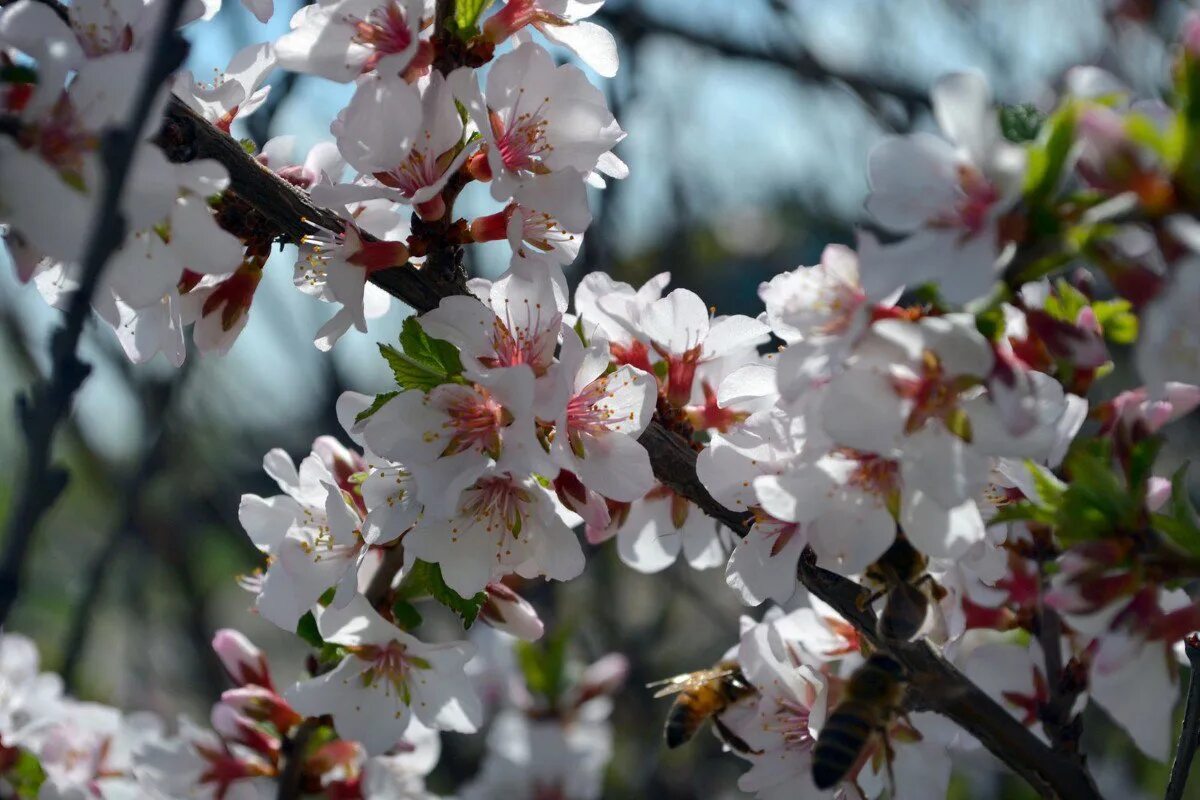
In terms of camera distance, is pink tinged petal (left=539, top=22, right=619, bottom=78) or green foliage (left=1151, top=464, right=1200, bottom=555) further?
pink tinged petal (left=539, top=22, right=619, bottom=78)

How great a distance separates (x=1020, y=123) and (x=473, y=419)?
713 millimetres

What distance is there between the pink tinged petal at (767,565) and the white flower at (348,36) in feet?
2.43

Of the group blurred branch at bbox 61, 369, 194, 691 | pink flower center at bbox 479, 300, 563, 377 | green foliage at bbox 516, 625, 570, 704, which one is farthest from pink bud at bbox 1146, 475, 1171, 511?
blurred branch at bbox 61, 369, 194, 691

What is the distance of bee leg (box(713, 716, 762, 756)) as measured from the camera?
5.41 ft

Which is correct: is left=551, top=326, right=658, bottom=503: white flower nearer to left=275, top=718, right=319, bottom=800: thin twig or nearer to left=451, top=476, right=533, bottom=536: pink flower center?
left=451, top=476, right=533, bottom=536: pink flower center

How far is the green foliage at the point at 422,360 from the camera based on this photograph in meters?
1.37

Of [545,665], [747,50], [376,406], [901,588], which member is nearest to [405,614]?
[376,406]

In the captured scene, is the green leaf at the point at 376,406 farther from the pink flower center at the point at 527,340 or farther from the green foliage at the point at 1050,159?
the green foliage at the point at 1050,159

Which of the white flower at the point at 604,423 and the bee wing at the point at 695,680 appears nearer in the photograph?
the white flower at the point at 604,423

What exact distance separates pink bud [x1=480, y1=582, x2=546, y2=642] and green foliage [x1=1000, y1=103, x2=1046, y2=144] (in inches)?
35.5

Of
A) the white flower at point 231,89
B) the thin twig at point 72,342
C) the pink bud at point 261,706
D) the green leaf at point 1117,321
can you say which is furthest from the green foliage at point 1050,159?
the pink bud at point 261,706

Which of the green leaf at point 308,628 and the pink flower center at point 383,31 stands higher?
the pink flower center at point 383,31

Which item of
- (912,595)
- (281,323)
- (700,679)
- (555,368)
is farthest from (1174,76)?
(281,323)

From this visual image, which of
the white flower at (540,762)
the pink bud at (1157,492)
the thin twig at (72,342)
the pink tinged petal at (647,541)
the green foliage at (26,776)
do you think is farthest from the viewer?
the white flower at (540,762)
